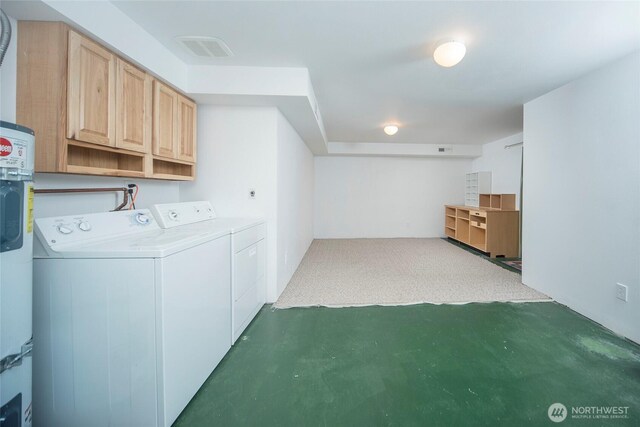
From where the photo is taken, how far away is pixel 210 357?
1.63 metres

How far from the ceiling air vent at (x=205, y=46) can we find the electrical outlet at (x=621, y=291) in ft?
12.5

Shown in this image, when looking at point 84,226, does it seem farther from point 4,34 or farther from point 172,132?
point 172,132

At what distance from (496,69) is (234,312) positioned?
317 cm

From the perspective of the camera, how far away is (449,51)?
1909 millimetres

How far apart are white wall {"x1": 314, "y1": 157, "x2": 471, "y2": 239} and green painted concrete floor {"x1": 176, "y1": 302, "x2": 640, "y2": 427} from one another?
4.26 meters

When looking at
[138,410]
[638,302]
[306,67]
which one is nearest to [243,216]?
[306,67]

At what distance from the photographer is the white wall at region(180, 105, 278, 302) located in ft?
8.91

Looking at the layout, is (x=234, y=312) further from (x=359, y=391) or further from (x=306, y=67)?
(x=306, y=67)

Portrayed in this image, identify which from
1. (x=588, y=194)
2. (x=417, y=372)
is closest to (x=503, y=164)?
(x=588, y=194)

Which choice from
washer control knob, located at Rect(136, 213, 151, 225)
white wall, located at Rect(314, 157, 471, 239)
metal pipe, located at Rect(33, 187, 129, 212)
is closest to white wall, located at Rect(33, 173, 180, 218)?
metal pipe, located at Rect(33, 187, 129, 212)

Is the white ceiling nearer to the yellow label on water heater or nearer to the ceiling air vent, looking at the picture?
the ceiling air vent

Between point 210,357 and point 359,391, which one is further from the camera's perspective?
point 210,357

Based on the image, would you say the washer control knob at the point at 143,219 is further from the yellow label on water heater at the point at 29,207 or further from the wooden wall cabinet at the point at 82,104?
the yellow label on water heater at the point at 29,207

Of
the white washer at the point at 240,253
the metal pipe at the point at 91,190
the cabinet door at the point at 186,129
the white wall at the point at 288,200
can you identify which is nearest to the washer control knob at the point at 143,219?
the white washer at the point at 240,253
